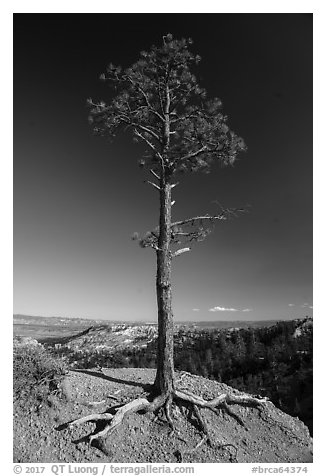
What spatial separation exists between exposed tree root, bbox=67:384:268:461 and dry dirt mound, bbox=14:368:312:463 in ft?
0.42

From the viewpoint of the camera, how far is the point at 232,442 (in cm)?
869

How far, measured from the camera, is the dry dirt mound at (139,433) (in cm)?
719

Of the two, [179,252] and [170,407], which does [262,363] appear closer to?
[170,407]

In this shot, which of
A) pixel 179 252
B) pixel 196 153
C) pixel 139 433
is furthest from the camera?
pixel 196 153

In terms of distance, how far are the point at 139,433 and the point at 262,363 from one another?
1704cm

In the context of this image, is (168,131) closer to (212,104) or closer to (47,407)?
(212,104)

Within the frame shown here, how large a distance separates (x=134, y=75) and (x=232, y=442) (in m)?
10.5

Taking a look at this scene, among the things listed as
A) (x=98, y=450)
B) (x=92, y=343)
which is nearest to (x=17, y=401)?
(x=98, y=450)

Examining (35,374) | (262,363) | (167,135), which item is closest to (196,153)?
(167,135)

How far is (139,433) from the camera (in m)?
8.02

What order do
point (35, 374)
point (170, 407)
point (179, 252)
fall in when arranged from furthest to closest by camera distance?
point (179, 252)
point (170, 407)
point (35, 374)

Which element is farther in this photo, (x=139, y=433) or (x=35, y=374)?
(x=35, y=374)

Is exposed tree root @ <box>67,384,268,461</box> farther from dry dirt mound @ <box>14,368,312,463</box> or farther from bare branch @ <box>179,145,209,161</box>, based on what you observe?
bare branch @ <box>179,145,209,161</box>

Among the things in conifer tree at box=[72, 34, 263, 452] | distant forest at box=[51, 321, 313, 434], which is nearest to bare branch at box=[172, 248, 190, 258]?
conifer tree at box=[72, 34, 263, 452]
